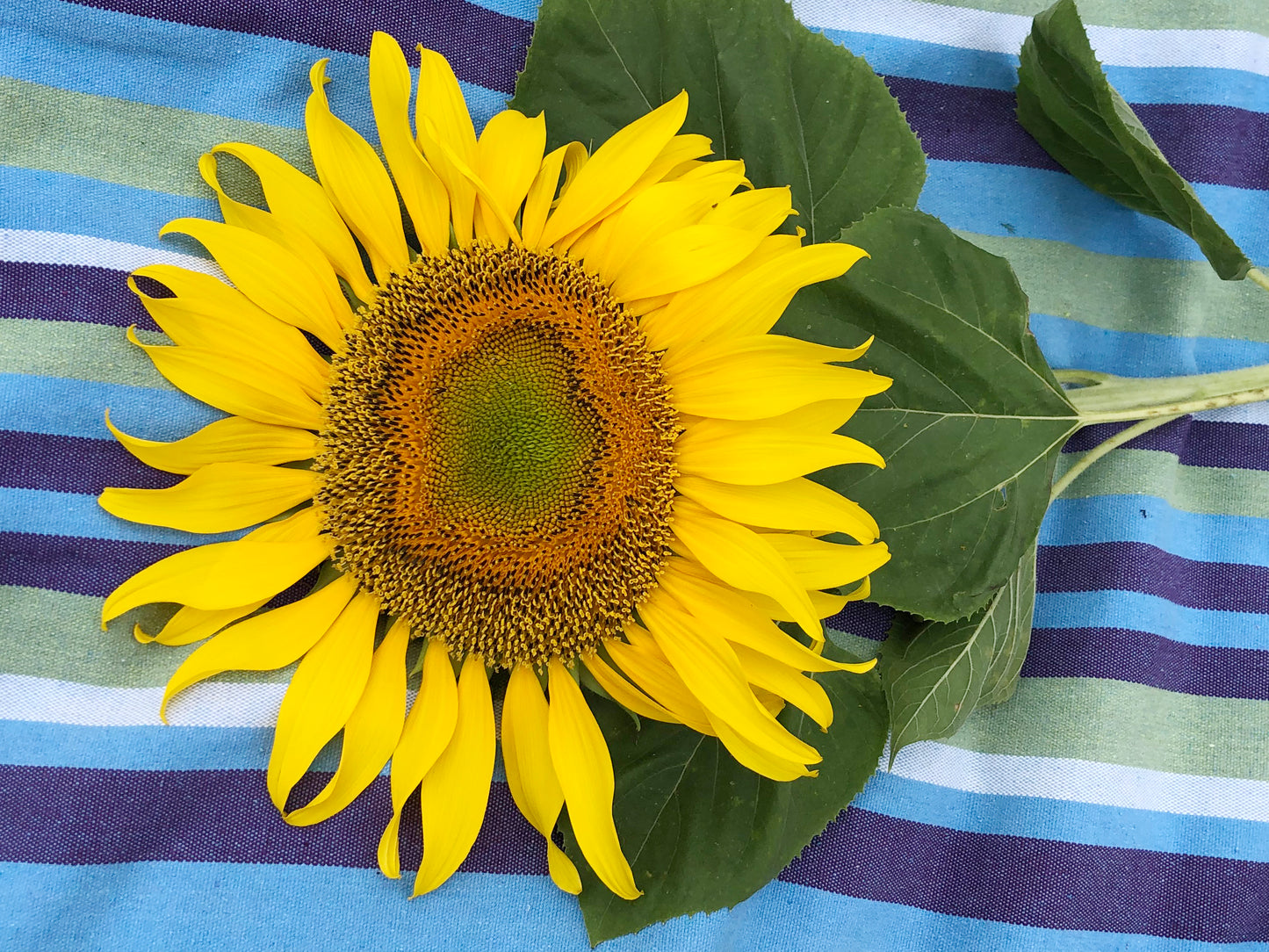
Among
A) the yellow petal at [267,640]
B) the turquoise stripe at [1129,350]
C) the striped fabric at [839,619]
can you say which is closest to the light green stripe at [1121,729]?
the striped fabric at [839,619]

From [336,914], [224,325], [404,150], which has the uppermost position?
[404,150]

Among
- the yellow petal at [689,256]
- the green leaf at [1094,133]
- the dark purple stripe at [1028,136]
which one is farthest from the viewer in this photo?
the dark purple stripe at [1028,136]

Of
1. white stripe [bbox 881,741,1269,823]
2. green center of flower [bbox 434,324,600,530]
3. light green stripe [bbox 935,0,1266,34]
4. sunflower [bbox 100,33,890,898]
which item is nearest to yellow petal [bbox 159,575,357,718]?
sunflower [bbox 100,33,890,898]

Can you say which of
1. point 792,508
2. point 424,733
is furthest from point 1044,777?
point 424,733

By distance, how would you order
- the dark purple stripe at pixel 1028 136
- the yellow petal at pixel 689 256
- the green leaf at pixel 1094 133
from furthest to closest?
the dark purple stripe at pixel 1028 136
the green leaf at pixel 1094 133
the yellow petal at pixel 689 256

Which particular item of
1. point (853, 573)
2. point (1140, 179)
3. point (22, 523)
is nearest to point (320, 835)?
point (22, 523)

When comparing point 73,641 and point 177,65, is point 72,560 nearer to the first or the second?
point 73,641

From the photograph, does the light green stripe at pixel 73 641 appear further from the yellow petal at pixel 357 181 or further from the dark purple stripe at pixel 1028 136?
the dark purple stripe at pixel 1028 136
